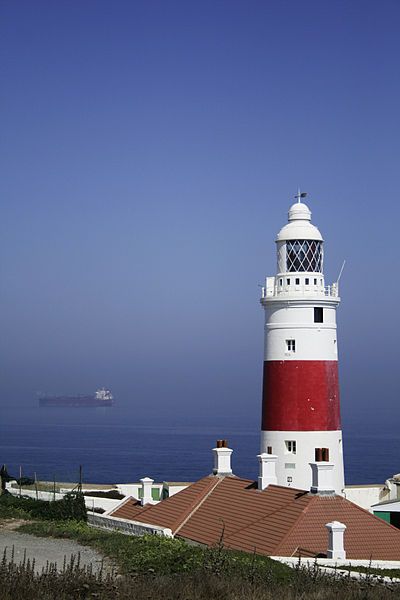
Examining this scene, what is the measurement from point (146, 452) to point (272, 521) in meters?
91.8

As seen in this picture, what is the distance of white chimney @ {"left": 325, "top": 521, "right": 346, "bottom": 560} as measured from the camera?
19.2 meters

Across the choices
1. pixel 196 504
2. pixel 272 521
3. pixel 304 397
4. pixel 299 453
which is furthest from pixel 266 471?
pixel 304 397

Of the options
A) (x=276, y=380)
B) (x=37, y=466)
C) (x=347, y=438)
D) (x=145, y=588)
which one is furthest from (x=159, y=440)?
(x=145, y=588)

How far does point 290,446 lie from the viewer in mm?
27391

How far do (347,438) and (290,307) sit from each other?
117 meters

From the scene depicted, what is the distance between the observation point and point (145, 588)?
11680mm

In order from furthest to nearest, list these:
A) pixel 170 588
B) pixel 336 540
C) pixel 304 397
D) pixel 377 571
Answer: pixel 304 397 → pixel 336 540 → pixel 377 571 → pixel 170 588

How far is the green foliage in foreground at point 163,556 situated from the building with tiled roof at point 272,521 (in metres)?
2.09

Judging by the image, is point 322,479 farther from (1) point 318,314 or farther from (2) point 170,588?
(2) point 170,588

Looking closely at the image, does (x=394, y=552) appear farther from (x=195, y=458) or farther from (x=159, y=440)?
(x=159, y=440)

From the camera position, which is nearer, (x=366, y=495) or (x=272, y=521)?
(x=272, y=521)

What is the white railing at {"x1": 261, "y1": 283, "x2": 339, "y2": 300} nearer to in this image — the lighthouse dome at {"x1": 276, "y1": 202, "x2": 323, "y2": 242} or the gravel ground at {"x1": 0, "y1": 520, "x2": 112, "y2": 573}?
the lighthouse dome at {"x1": 276, "y1": 202, "x2": 323, "y2": 242}

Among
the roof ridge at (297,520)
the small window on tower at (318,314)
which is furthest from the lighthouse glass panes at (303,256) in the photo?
the roof ridge at (297,520)

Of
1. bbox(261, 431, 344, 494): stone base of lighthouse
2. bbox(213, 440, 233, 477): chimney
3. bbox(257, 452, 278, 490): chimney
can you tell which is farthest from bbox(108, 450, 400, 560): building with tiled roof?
bbox(261, 431, 344, 494): stone base of lighthouse
